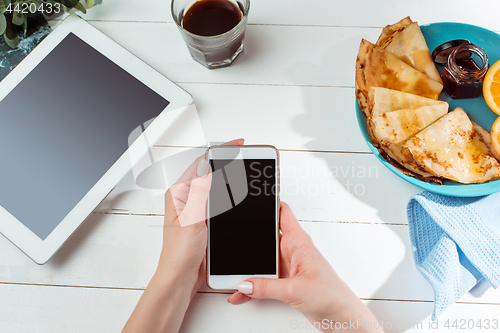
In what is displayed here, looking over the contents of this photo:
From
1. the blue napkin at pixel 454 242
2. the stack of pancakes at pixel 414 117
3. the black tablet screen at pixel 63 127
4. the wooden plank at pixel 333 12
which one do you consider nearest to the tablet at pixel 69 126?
the black tablet screen at pixel 63 127

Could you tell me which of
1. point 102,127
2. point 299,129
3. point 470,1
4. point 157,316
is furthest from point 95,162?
point 470,1

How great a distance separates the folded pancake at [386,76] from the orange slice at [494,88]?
8cm

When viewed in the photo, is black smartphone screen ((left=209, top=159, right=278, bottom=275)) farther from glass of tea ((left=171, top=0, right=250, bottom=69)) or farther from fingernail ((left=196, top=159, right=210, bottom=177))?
glass of tea ((left=171, top=0, right=250, bottom=69))

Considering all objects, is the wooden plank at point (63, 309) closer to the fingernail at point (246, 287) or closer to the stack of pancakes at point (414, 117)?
the fingernail at point (246, 287)

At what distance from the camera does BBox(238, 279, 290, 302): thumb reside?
1.93 feet

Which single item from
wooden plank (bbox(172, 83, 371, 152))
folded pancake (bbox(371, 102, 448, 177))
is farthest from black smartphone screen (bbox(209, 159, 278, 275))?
folded pancake (bbox(371, 102, 448, 177))

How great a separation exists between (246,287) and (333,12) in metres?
0.65

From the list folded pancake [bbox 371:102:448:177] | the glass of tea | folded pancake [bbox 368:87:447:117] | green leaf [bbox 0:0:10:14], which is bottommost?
folded pancake [bbox 371:102:448:177]

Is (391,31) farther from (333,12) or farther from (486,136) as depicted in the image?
(486,136)

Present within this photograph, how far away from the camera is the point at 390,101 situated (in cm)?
64

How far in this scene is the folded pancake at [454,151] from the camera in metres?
0.60

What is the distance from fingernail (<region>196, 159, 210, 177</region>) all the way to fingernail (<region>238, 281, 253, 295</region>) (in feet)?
0.71

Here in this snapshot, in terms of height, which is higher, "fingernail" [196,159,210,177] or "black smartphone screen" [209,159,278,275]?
"fingernail" [196,159,210,177]

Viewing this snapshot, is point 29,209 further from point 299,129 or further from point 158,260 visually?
point 299,129
